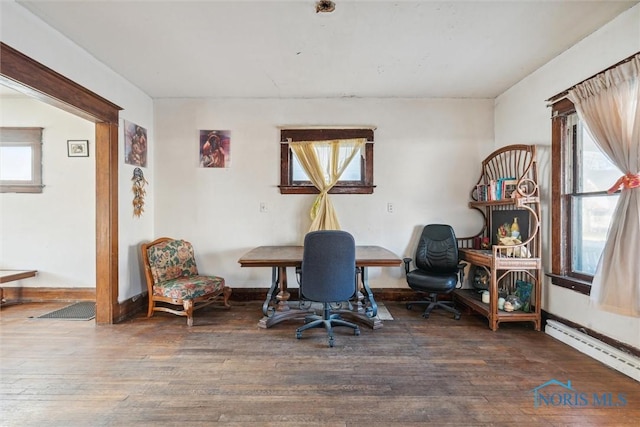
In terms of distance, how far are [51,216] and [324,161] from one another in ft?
11.7

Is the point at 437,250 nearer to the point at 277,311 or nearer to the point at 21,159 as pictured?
the point at 277,311

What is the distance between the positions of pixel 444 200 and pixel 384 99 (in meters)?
1.52

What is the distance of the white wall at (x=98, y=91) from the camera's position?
200 centimetres

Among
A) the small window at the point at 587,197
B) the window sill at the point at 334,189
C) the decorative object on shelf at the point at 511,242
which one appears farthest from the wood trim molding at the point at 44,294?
the small window at the point at 587,197

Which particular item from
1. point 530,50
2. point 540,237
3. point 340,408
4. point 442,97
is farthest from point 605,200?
point 340,408

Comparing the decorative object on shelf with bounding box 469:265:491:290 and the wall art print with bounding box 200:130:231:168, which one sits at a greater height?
the wall art print with bounding box 200:130:231:168

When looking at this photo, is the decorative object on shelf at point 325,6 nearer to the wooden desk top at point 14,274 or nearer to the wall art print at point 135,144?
the wall art print at point 135,144

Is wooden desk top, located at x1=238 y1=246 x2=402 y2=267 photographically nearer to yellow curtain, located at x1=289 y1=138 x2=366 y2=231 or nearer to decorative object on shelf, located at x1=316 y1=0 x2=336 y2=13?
yellow curtain, located at x1=289 y1=138 x2=366 y2=231

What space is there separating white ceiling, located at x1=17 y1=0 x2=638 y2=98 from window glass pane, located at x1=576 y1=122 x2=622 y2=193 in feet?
2.82

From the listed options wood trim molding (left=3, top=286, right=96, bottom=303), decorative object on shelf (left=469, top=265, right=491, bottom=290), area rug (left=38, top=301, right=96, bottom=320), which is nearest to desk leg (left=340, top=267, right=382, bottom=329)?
decorative object on shelf (left=469, top=265, right=491, bottom=290)

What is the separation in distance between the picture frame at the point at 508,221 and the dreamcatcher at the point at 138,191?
4.23 meters

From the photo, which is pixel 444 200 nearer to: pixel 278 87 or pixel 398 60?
pixel 398 60

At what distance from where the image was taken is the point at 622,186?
1.95 m

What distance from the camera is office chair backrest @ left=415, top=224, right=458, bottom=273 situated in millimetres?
3188
